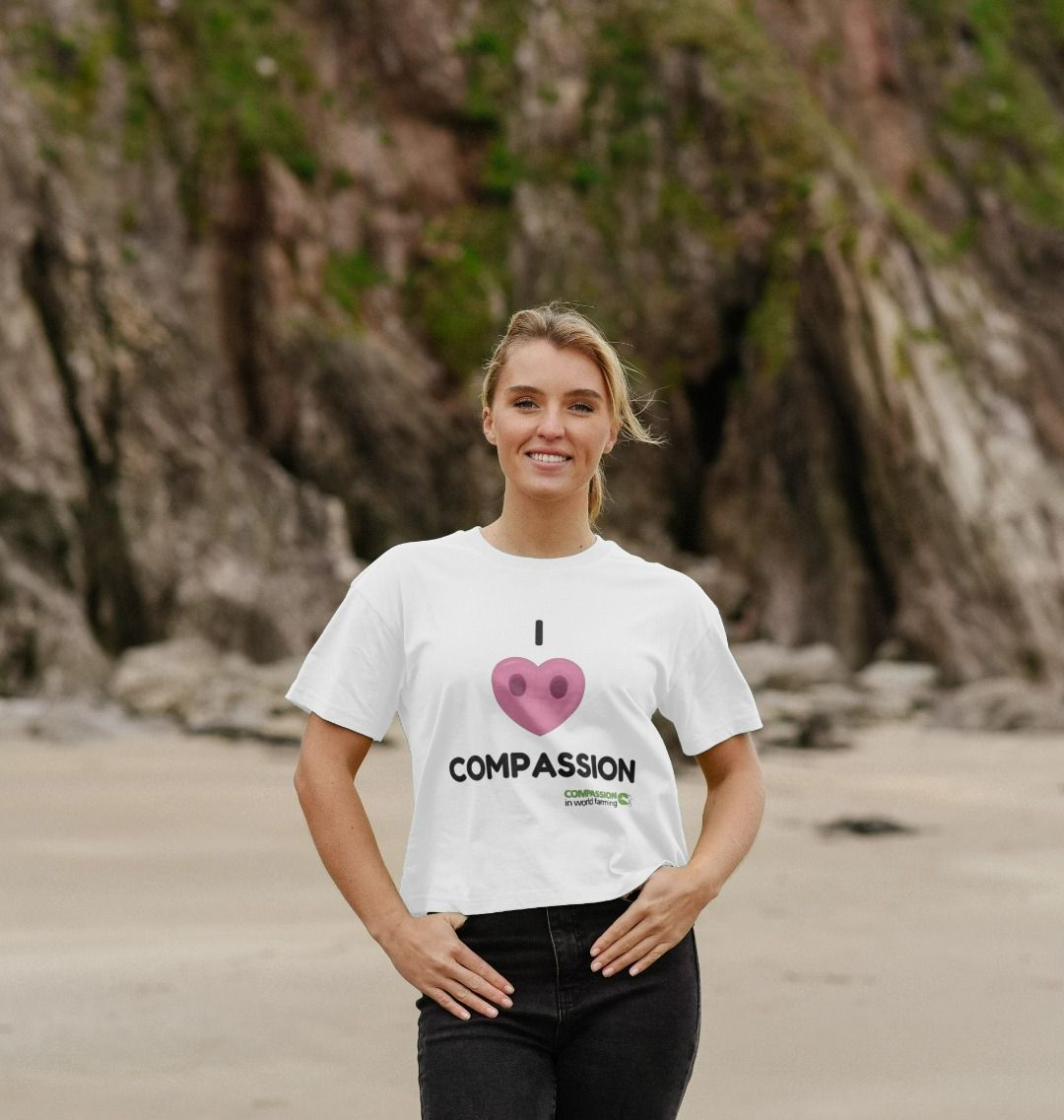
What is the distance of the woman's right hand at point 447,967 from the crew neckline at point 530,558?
548mm

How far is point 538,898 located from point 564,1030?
0.20 meters

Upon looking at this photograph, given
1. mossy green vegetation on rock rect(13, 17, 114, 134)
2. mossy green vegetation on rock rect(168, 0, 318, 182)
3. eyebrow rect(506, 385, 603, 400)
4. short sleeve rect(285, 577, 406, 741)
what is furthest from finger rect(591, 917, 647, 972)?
mossy green vegetation on rock rect(168, 0, 318, 182)

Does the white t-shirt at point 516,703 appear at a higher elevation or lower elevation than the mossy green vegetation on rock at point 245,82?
lower

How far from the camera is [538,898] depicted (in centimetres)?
234

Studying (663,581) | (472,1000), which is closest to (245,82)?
(663,581)

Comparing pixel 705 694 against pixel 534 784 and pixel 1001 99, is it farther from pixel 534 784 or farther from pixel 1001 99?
pixel 1001 99

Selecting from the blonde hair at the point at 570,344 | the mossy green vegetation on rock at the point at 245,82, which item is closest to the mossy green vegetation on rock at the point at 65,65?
the mossy green vegetation on rock at the point at 245,82

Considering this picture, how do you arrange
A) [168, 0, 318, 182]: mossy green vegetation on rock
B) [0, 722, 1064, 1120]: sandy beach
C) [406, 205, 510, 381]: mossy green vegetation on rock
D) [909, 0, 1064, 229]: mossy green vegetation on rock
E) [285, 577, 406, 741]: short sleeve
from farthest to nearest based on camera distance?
[909, 0, 1064, 229]: mossy green vegetation on rock, [406, 205, 510, 381]: mossy green vegetation on rock, [168, 0, 318, 182]: mossy green vegetation on rock, [0, 722, 1064, 1120]: sandy beach, [285, 577, 406, 741]: short sleeve

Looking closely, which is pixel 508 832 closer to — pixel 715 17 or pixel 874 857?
pixel 874 857

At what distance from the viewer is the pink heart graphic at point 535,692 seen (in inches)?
92.3

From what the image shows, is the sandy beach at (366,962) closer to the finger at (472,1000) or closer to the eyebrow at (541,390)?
the finger at (472,1000)

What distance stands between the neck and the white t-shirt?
0.09 feet

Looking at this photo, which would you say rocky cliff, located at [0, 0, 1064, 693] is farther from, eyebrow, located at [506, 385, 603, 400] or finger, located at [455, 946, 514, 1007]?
finger, located at [455, 946, 514, 1007]

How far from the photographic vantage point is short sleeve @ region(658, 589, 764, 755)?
2521 millimetres
